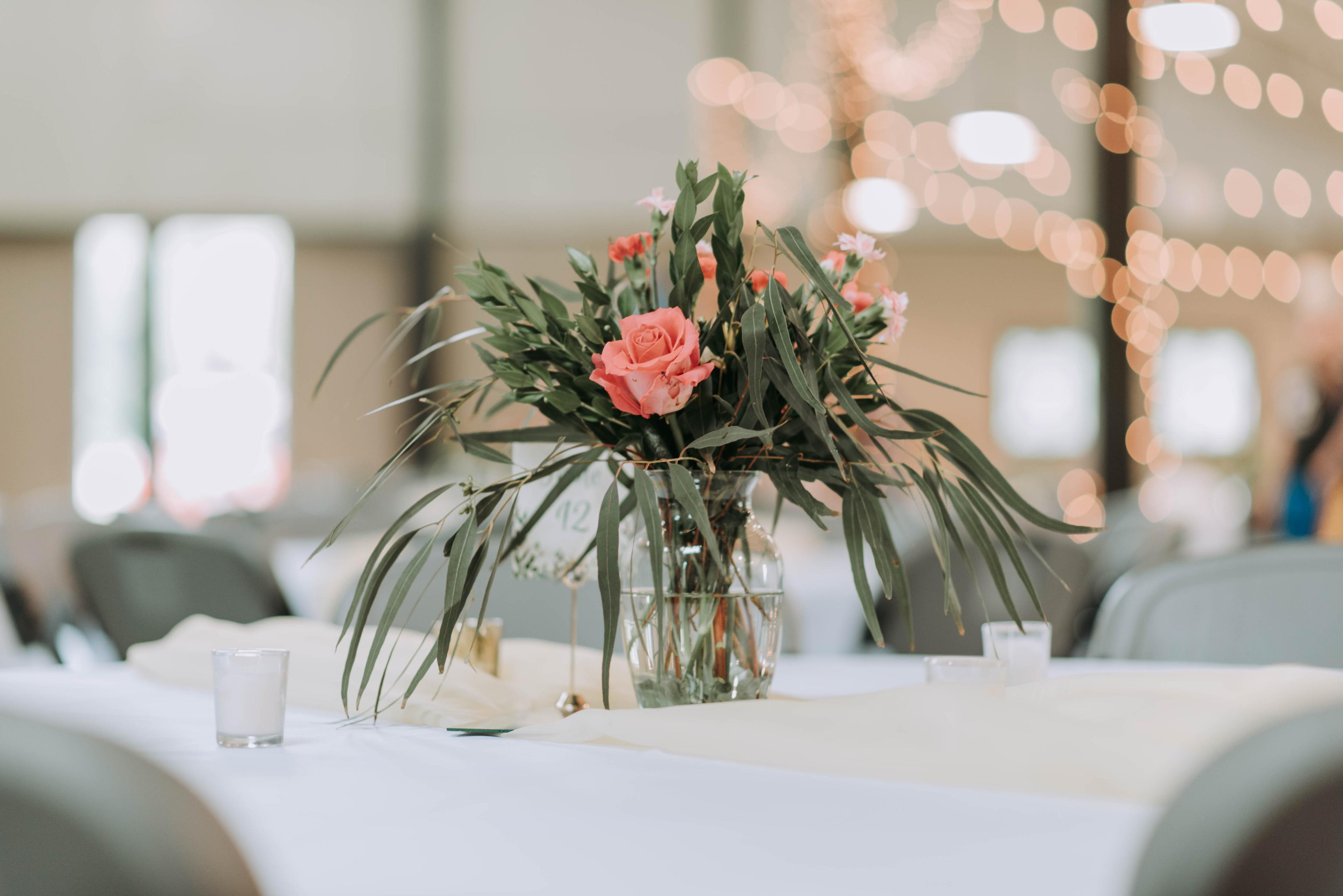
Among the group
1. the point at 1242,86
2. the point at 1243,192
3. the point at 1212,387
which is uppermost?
the point at 1242,86

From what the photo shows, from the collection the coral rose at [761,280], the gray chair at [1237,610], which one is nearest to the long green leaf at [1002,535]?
the coral rose at [761,280]

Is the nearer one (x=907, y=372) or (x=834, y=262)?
(x=907, y=372)

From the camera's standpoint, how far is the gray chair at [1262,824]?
0.37 meters

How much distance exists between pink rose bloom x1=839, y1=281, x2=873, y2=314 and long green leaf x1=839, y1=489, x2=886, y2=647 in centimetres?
16

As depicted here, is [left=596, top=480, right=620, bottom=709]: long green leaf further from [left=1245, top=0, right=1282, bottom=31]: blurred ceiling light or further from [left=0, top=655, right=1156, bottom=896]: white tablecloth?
[left=1245, top=0, right=1282, bottom=31]: blurred ceiling light

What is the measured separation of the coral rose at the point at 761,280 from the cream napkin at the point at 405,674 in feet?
1.19

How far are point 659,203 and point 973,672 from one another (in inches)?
17.4

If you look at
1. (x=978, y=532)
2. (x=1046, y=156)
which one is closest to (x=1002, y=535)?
(x=978, y=532)

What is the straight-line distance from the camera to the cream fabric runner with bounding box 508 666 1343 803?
0.71 meters

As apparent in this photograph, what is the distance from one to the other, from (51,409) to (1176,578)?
758cm

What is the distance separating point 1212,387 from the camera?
308 inches

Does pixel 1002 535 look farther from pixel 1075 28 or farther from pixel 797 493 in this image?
pixel 1075 28

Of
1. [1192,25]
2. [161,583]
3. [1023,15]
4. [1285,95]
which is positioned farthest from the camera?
[1023,15]

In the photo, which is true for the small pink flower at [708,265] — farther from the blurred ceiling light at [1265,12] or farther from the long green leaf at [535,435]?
the blurred ceiling light at [1265,12]
